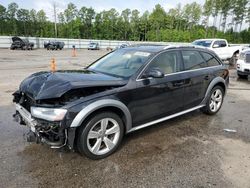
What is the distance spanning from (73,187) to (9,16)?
73.6m

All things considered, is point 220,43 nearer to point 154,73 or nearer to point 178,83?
point 178,83

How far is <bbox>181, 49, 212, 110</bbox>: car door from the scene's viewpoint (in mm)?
4684

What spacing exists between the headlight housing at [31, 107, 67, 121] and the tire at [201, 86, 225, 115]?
11.5 feet

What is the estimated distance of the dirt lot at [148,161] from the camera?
3.03 meters

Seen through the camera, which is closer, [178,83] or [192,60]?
[178,83]

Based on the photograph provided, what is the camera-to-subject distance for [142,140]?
165 inches

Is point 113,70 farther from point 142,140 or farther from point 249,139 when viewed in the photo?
point 249,139

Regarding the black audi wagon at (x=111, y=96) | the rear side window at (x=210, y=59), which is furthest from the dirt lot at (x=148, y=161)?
the rear side window at (x=210, y=59)

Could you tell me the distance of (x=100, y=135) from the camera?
353cm

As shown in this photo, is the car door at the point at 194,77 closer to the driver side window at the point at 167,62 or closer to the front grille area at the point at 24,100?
the driver side window at the point at 167,62

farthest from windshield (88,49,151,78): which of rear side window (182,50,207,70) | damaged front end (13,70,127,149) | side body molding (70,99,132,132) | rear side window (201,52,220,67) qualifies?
rear side window (201,52,220,67)

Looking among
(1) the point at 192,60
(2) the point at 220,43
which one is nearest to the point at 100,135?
(1) the point at 192,60

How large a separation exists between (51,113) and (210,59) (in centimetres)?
386

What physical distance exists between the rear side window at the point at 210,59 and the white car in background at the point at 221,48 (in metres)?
11.1
